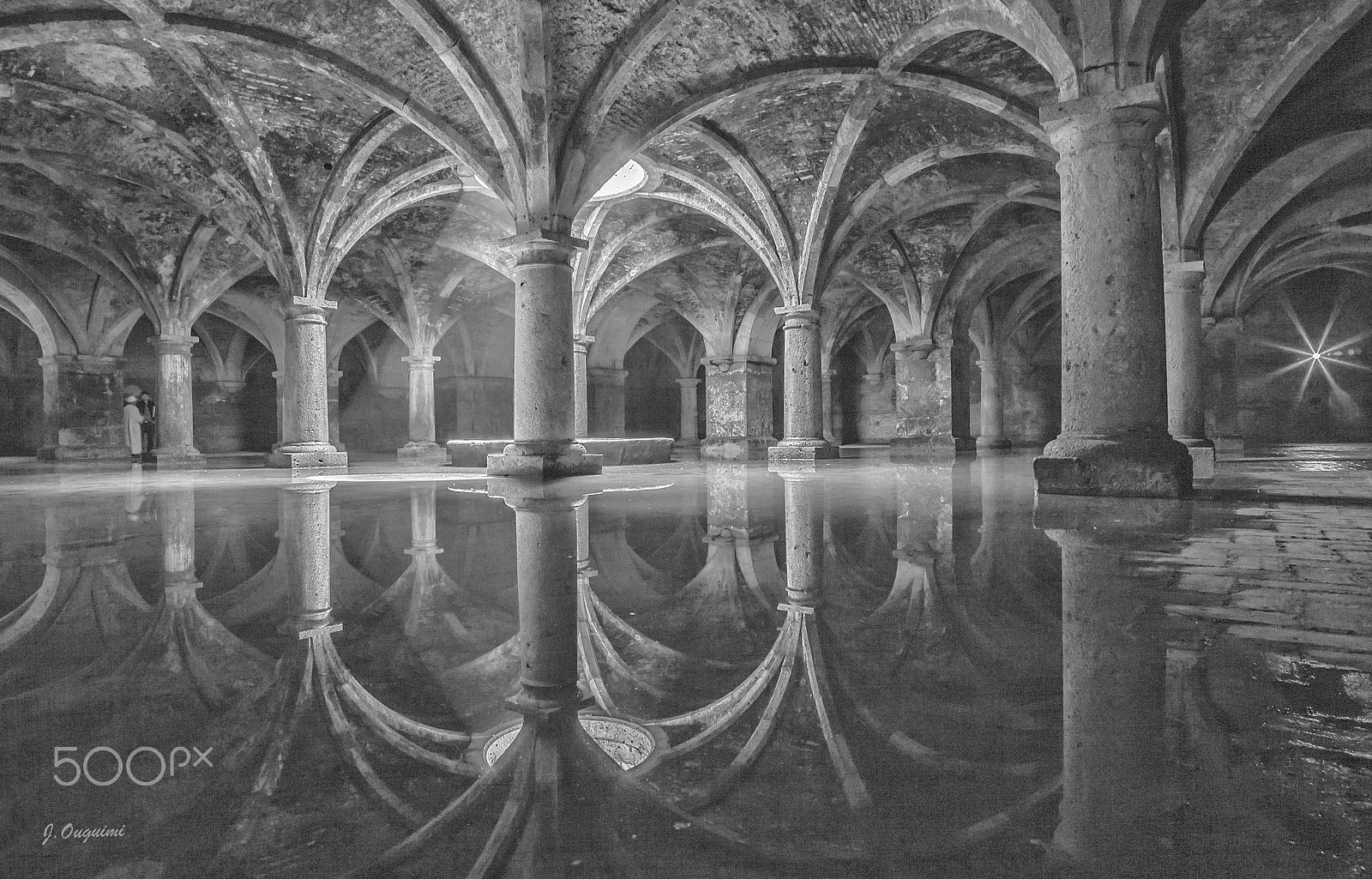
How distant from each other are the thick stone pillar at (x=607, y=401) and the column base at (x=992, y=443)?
10.4 meters

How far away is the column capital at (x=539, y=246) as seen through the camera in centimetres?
856

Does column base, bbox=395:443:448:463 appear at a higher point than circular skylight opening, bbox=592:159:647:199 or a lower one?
lower

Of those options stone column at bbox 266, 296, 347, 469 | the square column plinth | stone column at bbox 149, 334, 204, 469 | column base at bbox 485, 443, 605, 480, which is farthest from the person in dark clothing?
column base at bbox 485, 443, 605, 480

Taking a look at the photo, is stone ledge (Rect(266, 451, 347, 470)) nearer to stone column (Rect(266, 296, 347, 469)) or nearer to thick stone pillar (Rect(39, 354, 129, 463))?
stone column (Rect(266, 296, 347, 469))

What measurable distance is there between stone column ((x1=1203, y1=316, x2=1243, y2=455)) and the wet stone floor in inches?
611

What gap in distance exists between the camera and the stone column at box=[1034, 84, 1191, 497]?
5.25 m

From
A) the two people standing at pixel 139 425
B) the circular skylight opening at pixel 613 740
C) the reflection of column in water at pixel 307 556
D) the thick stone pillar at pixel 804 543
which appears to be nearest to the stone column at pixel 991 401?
the thick stone pillar at pixel 804 543

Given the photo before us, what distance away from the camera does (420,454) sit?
60.7 feet

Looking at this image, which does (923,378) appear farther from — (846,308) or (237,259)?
(237,259)

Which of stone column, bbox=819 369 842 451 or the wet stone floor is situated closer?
the wet stone floor

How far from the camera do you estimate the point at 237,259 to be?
16.3 m

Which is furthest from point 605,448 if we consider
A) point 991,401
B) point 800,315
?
point 991,401

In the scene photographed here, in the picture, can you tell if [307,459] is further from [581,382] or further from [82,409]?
[82,409]

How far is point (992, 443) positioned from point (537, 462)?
16.3 meters
